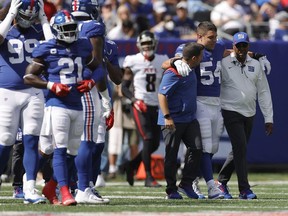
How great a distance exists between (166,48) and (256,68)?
515 cm

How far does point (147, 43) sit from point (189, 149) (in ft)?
11.6

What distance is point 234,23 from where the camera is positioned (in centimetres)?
1780

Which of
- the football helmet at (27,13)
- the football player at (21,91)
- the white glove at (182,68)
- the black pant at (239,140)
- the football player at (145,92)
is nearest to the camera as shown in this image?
the football player at (21,91)

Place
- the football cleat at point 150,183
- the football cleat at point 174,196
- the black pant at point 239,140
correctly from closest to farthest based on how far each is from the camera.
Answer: the football cleat at point 174,196, the black pant at point 239,140, the football cleat at point 150,183

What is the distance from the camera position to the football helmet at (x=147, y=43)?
13500 mm

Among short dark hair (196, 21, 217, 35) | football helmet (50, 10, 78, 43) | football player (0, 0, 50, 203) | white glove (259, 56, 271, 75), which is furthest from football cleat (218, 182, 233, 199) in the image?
football helmet (50, 10, 78, 43)

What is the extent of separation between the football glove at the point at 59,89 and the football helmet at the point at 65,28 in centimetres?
42

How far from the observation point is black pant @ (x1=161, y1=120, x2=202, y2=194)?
1019 centimetres

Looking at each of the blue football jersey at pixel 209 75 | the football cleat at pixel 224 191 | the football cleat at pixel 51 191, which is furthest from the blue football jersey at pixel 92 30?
the football cleat at pixel 224 191

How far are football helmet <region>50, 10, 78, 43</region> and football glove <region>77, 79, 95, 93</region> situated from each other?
0.38 m

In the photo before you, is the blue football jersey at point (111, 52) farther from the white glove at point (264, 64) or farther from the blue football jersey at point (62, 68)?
the white glove at point (264, 64)

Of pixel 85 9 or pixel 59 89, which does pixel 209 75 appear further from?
pixel 59 89

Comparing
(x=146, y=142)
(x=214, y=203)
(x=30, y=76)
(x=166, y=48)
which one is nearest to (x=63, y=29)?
(x=30, y=76)

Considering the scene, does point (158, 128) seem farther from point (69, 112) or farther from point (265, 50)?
point (69, 112)
